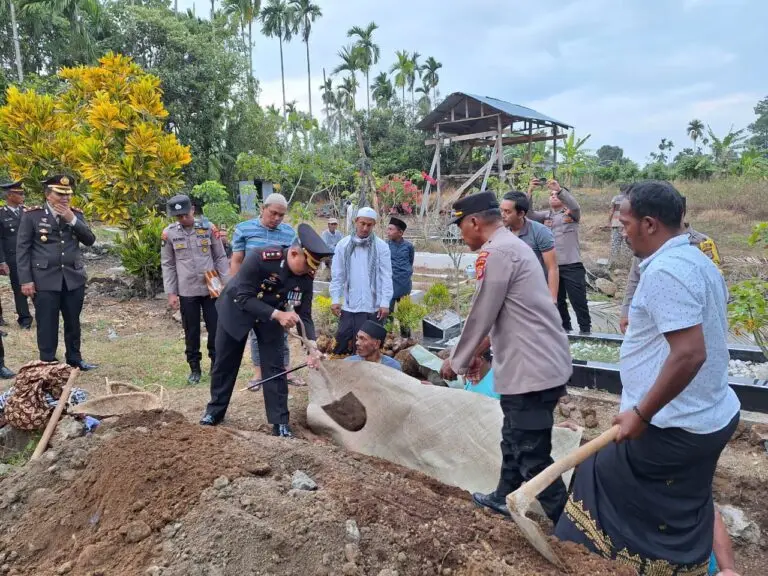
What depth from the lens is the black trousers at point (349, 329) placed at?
498 centimetres

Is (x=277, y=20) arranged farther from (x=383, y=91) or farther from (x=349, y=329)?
(x=349, y=329)

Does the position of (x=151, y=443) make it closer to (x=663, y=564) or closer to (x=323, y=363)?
(x=323, y=363)

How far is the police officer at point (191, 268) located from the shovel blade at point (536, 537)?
3861mm

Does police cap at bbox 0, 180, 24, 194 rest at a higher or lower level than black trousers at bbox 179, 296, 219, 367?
higher

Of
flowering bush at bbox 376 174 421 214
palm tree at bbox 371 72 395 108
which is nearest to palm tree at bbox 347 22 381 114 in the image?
palm tree at bbox 371 72 395 108

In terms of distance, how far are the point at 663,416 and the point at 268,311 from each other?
93.0 inches

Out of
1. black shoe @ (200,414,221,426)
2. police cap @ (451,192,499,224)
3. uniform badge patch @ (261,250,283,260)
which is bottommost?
black shoe @ (200,414,221,426)

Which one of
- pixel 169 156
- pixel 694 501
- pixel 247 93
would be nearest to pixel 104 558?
pixel 694 501

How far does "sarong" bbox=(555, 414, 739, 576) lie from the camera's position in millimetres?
1934

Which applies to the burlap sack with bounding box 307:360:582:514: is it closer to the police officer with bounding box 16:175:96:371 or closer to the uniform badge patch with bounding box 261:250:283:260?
the uniform badge patch with bounding box 261:250:283:260

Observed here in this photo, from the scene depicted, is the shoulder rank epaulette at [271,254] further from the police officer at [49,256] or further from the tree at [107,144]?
the tree at [107,144]

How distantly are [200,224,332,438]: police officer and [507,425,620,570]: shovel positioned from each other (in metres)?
1.87

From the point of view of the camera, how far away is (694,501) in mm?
1986

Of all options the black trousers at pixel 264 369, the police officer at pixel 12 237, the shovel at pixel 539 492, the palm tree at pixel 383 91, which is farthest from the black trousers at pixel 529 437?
the palm tree at pixel 383 91
